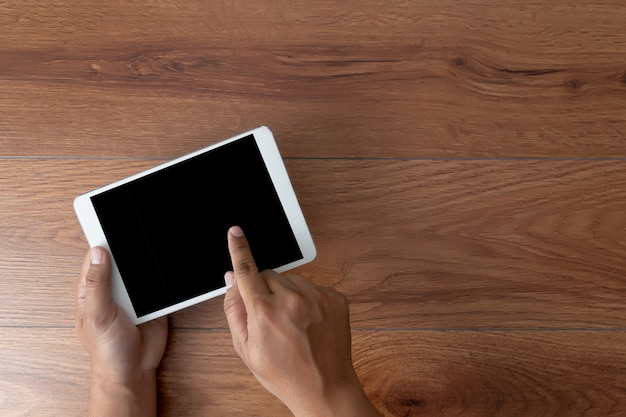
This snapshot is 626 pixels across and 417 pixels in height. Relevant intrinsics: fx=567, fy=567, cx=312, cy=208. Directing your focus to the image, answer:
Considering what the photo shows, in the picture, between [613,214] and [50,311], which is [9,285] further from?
[613,214]

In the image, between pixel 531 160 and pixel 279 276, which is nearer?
pixel 279 276

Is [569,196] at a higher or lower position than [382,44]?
lower

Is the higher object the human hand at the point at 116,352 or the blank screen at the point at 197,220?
the blank screen at the point at 197,220

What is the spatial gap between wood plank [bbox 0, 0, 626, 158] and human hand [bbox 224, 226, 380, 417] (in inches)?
8.1

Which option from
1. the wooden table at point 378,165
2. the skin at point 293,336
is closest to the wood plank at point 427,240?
the wooden table at point 378,165

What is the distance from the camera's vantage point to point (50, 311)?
0.73 meters

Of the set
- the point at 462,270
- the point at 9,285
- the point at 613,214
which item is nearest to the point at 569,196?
the point at 613,214

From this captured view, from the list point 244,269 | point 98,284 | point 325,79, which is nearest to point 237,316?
point 244,269

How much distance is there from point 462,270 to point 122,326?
43 centimetres

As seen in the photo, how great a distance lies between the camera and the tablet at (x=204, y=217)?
2.22 ft

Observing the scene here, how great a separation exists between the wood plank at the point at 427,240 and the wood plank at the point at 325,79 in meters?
0.04

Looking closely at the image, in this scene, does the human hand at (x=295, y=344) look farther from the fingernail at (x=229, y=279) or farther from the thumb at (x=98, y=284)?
the thumb at (x=98, y=284)

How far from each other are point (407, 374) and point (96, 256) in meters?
0.41

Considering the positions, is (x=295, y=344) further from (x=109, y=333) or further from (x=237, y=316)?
(x=109, y=333)
